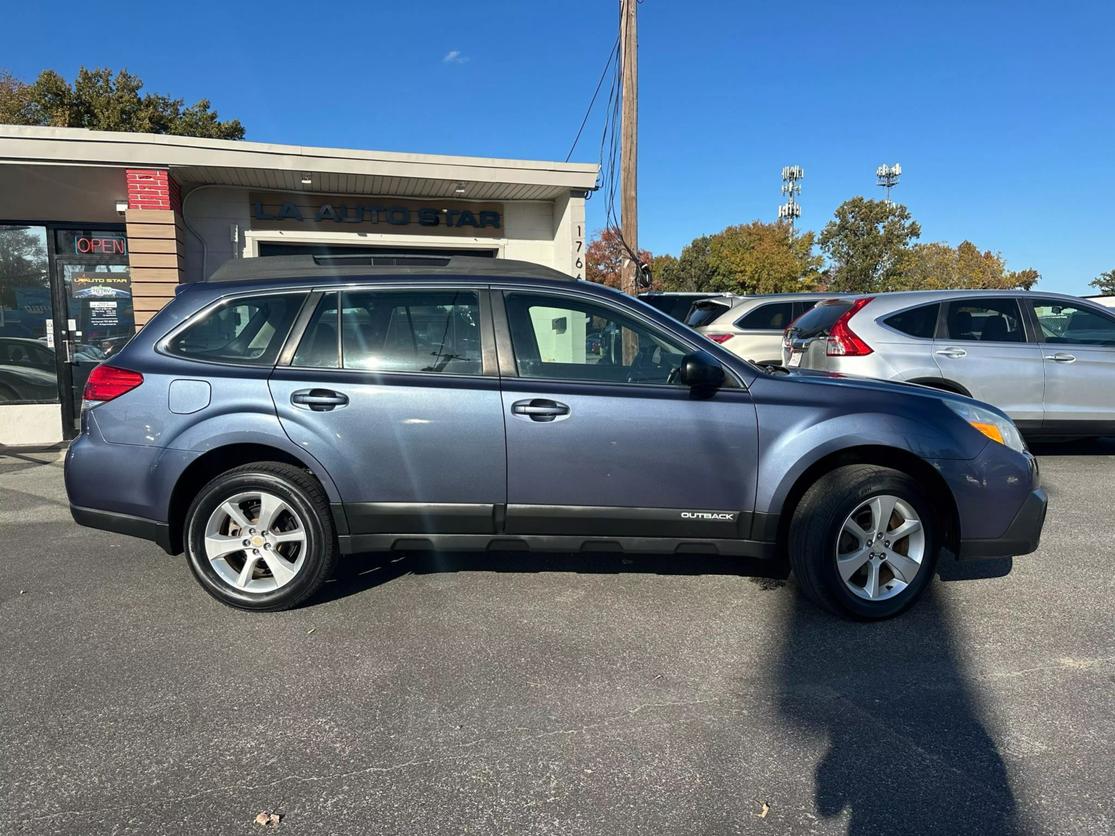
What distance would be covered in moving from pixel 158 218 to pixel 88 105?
22.0m

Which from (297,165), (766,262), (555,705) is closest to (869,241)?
(766,262)

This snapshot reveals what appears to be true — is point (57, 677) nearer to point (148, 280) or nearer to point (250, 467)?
point (250, 467)

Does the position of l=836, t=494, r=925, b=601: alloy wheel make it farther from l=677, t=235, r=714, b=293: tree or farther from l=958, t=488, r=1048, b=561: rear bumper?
l=677, t=235, r=714, b=293: tree

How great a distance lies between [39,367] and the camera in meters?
9.50

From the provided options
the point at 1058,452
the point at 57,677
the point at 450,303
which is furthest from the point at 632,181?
the point at 57,677

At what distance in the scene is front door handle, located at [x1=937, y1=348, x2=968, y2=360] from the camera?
23.4 feet

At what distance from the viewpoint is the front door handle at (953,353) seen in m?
7.12

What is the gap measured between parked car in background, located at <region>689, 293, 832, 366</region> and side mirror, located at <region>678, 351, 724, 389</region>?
6.58 meters

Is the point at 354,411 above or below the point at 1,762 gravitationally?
above

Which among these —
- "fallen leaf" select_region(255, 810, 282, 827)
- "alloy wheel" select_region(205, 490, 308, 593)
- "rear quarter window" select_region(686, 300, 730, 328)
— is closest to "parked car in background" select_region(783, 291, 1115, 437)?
"rear quarter window" select_region(686, 300, 730, 328)

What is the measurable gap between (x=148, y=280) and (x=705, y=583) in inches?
309

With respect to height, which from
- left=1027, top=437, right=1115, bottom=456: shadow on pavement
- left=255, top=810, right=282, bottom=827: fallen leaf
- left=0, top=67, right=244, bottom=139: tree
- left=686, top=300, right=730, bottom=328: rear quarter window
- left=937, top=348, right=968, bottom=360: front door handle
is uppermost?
left=0, top=67, right=244, bottom=139: tree

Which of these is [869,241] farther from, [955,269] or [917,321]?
[917,321]

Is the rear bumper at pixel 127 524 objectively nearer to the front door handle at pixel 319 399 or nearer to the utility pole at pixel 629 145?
the front door handle at pixel 319 399
